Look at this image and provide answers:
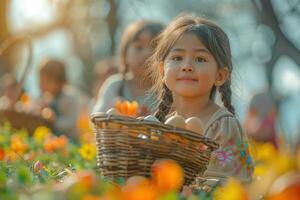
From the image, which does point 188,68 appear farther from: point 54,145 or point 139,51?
point 139,51

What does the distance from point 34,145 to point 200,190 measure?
3.84 metres

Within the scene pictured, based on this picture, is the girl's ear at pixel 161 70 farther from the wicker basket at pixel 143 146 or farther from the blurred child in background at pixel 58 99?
the blurred child in background at pixel 58 99

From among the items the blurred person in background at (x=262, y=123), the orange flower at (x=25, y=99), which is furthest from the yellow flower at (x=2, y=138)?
the blurred person in background at (x=262, y=123)

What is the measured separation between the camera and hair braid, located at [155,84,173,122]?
15.1ft

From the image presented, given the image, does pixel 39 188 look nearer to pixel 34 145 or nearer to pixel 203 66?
pixel 203 66

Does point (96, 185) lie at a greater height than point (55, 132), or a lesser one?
lesser

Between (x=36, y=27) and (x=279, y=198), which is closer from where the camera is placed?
(x=279, y=198)

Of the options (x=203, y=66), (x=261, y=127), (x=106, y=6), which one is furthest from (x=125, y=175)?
(x=106, y=6)

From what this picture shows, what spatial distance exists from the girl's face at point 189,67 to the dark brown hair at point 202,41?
1.5 inches

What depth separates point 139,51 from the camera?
734cm

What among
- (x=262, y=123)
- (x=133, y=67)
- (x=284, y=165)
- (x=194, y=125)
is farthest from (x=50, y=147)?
(x=284, y=165)

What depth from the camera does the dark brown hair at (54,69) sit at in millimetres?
10172

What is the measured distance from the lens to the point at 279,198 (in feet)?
6.50

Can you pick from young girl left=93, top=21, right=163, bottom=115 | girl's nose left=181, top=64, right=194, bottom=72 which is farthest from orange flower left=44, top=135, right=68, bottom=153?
girl's nose left=181, top=64, right=194, bottom=72
